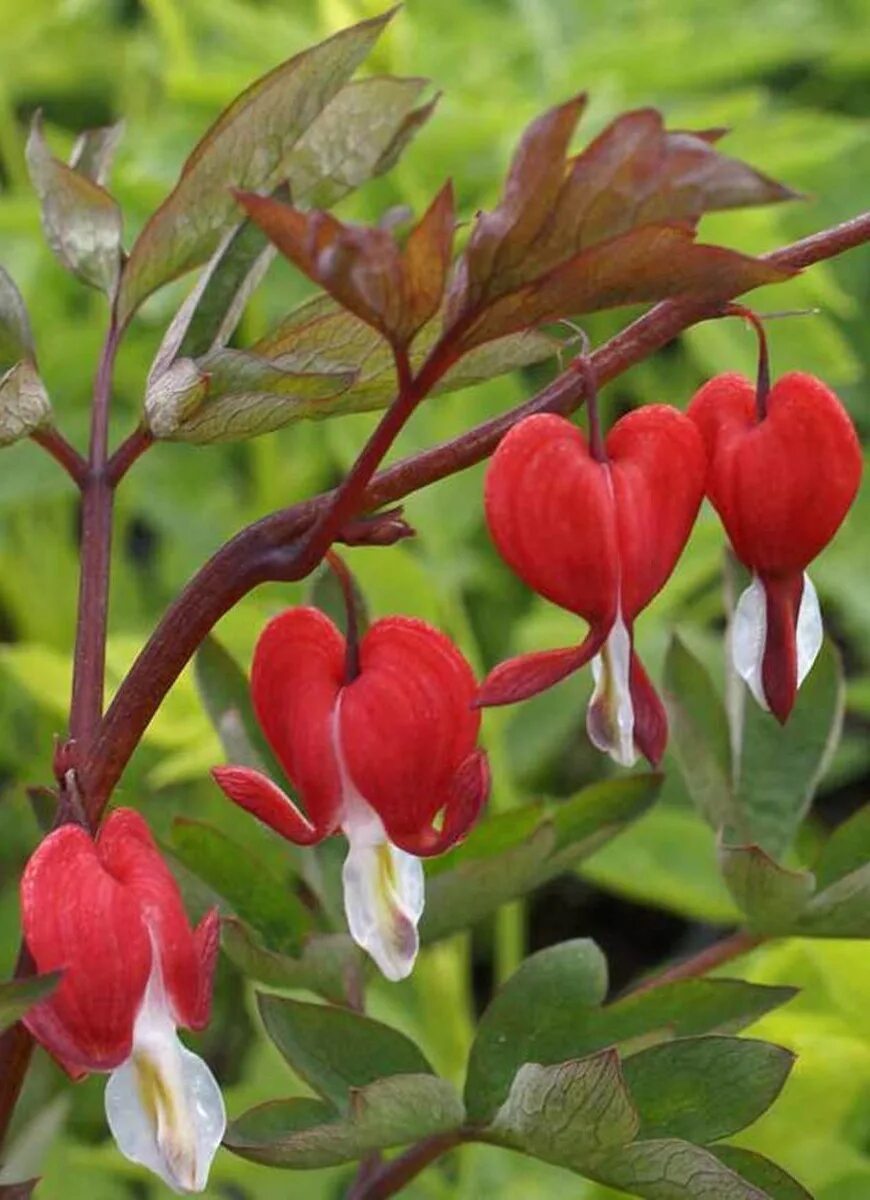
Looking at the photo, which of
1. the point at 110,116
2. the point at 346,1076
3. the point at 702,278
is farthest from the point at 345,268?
the point at 110,116

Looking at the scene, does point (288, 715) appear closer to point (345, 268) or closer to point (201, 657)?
point (345, 268)

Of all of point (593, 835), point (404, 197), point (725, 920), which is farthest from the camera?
point (404, 197)

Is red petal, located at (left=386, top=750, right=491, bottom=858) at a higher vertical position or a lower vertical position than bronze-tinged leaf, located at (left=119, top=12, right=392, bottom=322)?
lower

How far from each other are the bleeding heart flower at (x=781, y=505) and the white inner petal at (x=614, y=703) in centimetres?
5

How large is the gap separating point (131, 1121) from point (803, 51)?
198cm

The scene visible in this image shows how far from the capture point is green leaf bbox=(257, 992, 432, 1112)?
0.88 meters

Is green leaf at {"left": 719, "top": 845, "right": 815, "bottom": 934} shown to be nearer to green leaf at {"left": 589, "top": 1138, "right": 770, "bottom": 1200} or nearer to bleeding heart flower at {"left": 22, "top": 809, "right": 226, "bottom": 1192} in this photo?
green leaf at {"left": 589, "top": 1138, "right": 770, "bottom": 1200}

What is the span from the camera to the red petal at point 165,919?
69 centimetres

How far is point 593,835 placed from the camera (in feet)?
3.22

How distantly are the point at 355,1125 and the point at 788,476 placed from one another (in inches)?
11.8

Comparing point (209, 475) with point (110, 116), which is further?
point (110, 116)

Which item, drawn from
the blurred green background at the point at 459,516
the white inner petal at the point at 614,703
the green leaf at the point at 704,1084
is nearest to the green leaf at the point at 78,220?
the white inner petal at the point at 614,703

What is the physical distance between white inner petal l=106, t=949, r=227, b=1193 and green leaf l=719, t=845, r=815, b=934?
0.32 m

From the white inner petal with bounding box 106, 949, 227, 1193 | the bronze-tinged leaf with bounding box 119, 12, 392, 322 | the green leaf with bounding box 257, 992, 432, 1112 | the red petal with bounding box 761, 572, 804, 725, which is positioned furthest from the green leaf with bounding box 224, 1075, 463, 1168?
the bronze-tinged leaf with bounding box 119, 12, 392, 322
